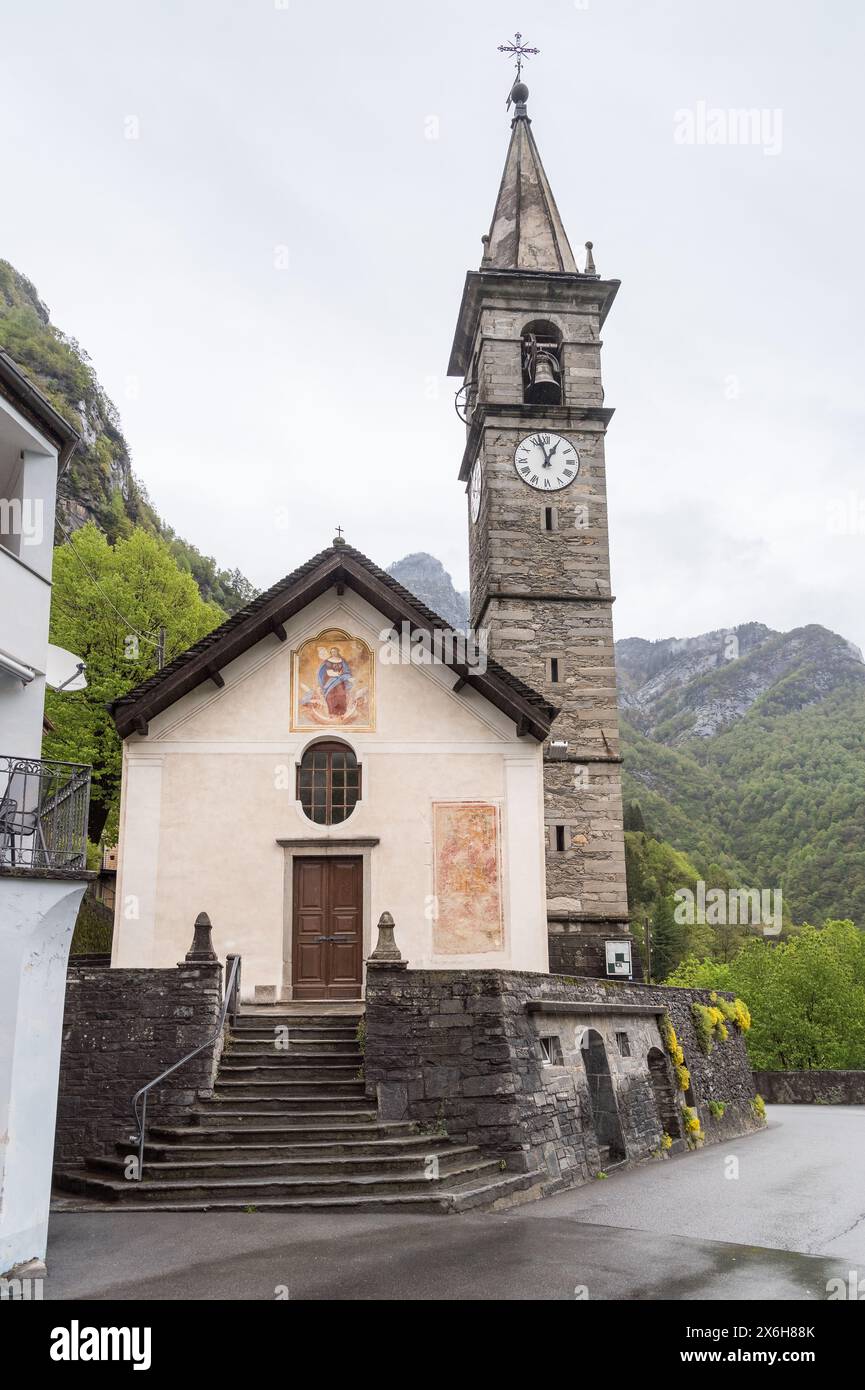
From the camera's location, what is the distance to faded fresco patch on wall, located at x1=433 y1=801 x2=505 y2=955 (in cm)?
1834

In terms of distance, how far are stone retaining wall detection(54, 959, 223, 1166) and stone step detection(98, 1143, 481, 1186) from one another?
109 centimetres

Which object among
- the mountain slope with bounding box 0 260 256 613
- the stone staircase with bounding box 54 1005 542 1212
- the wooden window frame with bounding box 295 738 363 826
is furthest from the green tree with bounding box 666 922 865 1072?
the stone staircase with bounding box 54 1005 542 1212

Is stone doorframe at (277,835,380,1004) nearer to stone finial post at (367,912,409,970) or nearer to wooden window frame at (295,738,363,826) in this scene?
wooden window frame at (295,738,363,826)

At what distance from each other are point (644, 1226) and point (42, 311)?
9141 cm

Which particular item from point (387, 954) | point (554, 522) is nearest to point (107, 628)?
point (554, 522)

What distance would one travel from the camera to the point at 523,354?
99.6ft

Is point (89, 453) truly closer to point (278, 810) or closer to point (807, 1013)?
point (807, 1013)

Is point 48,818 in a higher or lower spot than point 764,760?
lower

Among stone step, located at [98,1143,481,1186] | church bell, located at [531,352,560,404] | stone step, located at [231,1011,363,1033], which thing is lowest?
stone step, located at [98,1143,481,1186]

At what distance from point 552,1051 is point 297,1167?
4406mm

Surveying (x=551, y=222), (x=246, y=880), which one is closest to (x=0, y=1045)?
(x=246, y=880)

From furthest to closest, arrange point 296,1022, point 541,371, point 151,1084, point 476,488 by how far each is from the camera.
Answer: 1. point 476,488
2. point 541,371
3. point 296,1022
4. point 151,1084

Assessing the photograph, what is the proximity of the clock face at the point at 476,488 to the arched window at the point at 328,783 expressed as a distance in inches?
497

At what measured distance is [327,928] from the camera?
60.7 feet
